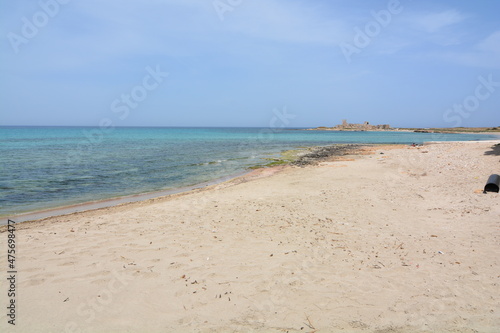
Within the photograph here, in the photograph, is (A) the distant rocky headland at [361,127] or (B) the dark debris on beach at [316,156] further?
(A) the distant rocky headland at [361,127]

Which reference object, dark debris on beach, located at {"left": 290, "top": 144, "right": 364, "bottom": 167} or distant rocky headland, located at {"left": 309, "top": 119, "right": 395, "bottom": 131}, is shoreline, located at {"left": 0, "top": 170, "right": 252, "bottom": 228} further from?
distant rocky headland, located at {"left": 309, "top": 119, "right": 395, "bottom": 131}

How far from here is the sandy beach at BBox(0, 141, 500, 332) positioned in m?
4.20

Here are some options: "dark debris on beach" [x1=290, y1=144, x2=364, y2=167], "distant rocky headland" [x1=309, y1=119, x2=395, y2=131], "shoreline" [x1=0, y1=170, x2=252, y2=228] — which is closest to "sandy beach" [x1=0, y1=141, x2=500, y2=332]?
"shoreline" [x1=0, y1=170, x2=252, y2=228]

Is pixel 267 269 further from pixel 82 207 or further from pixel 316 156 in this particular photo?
pixel 316 156

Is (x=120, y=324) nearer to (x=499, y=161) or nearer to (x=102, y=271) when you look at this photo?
(x=102, y=271)

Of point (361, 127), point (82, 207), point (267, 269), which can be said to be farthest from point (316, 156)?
point (361, 127)

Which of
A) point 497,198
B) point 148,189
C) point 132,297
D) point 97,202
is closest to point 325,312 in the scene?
point 132,297

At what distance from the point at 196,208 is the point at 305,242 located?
464 centimetres

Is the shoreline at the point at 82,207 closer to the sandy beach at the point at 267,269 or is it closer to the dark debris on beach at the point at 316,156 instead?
the sandy beach at the point at 267,269

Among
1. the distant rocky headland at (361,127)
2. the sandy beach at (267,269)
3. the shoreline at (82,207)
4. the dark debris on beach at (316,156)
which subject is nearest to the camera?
the sandy beach at (267,269)

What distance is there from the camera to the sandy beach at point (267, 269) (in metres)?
4.20

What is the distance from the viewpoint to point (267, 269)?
5582 millimetres

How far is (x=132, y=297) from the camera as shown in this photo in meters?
4.75

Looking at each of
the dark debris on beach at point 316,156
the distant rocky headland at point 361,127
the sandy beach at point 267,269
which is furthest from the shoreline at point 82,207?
the distant rocky headland at point 361,127
